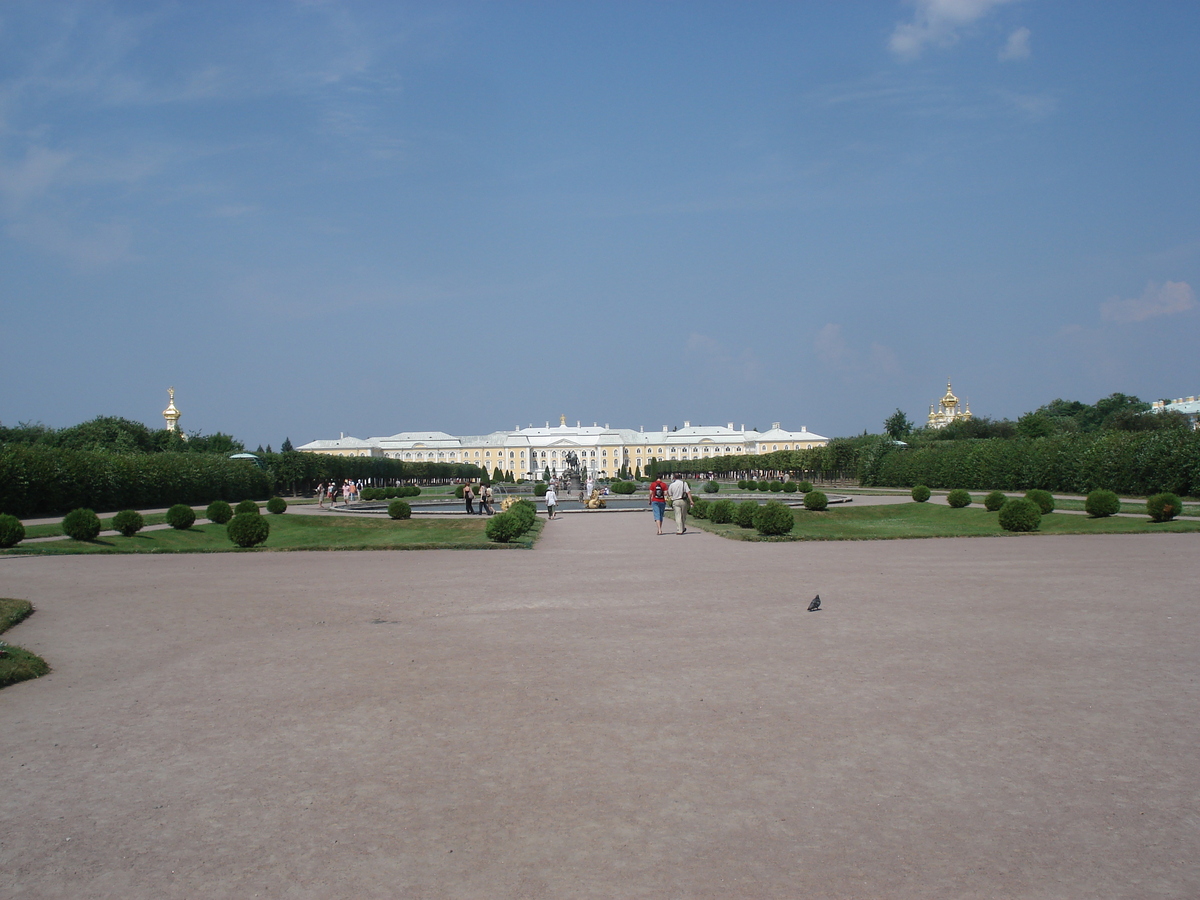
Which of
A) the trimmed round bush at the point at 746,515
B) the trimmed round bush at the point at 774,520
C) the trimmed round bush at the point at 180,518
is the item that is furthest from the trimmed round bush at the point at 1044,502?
the trimmed round bush at the point at 180,518

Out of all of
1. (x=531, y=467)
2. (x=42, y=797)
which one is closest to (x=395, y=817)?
(x=42, y=797)

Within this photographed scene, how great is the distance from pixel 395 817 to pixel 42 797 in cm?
162

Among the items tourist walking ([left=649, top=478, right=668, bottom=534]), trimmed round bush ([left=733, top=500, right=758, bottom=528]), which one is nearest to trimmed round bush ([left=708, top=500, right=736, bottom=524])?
trimmed round bush ([left=733, top=500, right=758, bottom=528])

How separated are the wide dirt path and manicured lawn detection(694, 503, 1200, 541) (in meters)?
9.84

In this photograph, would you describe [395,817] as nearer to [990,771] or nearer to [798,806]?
[798,806]

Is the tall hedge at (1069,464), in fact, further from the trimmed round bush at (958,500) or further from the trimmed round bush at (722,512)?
the trimmed round bush at (722,512)

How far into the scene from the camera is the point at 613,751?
181 inches

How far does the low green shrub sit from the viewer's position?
18.7m

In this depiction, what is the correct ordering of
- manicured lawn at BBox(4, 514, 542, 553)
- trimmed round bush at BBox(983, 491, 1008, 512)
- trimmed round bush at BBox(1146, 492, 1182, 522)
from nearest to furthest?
manicured lawn at BBox(4, 514, 542, 553), trimmed round bush at BBox(1146, 492, 1182, 522), trimmed round bush at BBox(983, 491, 1008, 512)

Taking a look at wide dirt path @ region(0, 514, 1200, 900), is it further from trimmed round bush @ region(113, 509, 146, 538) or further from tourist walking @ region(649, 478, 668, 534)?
trimmed round bush @ region(113, 509, 146, 538)

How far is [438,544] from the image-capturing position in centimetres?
1852

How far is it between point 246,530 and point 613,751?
15850mm

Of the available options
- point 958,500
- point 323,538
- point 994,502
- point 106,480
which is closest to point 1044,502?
point 994,502

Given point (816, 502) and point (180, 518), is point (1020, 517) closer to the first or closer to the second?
point (816, 502)
